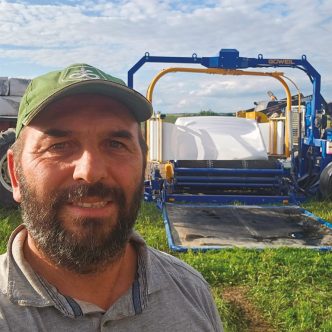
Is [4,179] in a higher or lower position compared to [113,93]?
lower

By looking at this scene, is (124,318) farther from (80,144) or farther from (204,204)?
(204,204)

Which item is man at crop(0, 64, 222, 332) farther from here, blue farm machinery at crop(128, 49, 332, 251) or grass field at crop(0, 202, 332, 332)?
blue farm machinery at crop(128, 49, 332, 251)

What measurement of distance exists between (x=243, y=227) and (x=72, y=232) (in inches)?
187

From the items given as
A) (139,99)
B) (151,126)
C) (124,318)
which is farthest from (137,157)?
(151,126)

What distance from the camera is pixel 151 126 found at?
25.6 feet

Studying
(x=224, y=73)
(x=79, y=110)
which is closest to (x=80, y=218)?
(x=79, y=110)

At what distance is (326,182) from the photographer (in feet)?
24.6

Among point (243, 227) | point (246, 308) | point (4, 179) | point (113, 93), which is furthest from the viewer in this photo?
point (4, 179)

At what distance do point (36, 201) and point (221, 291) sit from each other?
286cm

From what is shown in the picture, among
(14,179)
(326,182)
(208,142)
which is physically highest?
(208,142)

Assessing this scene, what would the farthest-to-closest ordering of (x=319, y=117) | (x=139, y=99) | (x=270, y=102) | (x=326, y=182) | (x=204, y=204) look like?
(x=270, y=102) → (x=319, y=117) → (x=326, y=182) → (x=204, y=204) → (x=139, y=99)

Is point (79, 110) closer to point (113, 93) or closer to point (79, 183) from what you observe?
point (113, 93)

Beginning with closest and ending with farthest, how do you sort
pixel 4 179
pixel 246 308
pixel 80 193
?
pixel 80 193 → pixel 246 308 → pixel 4 179

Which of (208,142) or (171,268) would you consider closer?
(171,268)
